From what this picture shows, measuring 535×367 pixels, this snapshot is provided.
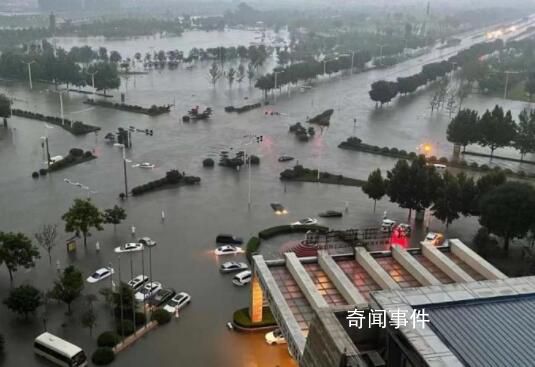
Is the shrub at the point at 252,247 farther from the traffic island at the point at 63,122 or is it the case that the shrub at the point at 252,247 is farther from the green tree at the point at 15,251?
the traffic island at the point at 63,122

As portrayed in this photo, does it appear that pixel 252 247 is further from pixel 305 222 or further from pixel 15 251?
pixel 15 251

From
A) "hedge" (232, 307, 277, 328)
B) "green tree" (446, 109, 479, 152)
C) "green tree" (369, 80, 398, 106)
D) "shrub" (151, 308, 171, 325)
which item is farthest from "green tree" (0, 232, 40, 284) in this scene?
"green tree" (369, 80, 398, 106)

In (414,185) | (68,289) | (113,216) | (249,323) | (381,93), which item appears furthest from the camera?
(381,93)

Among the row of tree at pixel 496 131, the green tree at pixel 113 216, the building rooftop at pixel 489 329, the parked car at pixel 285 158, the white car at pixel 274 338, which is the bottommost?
the white car at pixel 274 338

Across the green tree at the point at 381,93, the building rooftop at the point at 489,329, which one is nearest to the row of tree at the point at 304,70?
the green tree at the point at 381,93

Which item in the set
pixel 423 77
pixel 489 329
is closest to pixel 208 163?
pixel 489 329

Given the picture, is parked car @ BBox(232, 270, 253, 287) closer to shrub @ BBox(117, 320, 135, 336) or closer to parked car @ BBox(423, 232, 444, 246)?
shrub @ BBox(117, 320, 135, 336)
